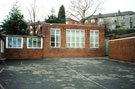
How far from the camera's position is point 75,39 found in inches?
895

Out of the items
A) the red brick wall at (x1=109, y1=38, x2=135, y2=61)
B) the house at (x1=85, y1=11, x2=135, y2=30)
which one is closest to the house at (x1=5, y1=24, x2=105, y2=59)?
the red brick wall at (x1=109, y1=38, x2=135, y2=61)

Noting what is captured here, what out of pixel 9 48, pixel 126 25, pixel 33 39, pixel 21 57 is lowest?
pixel 21 57

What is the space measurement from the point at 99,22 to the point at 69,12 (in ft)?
88.7

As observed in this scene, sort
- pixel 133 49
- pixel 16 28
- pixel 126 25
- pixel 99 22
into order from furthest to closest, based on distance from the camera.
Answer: pixel 99 22, pixel 126 25, pixel 16 28, pixel 133 49

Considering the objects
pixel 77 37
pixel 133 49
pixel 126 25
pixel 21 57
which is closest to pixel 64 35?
pixel 77 37

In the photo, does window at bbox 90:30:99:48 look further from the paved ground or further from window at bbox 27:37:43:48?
the paved ground

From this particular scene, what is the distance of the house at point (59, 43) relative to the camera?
789 inches

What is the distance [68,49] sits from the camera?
22.1m

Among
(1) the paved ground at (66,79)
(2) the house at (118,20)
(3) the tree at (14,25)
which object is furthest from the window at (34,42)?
(2) the house at (118,20)

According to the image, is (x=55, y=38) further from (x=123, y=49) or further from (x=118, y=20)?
(x=118, y=20)

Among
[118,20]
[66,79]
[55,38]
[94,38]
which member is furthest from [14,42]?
[118,20]

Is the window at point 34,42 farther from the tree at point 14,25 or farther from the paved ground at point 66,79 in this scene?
the tree at point 14,25

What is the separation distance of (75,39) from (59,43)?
2935 millimetres

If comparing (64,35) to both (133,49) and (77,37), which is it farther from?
(133,49)
